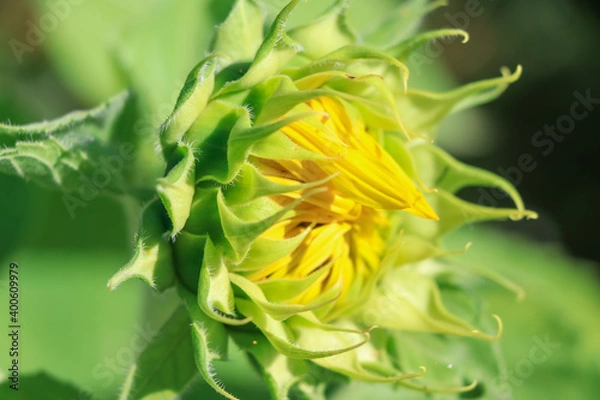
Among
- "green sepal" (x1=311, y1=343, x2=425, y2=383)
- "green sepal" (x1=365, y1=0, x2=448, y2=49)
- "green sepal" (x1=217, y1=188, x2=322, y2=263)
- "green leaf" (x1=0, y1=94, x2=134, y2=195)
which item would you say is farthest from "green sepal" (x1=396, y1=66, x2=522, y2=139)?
"green leaf" (x1=0, y1=94, x2=134, y2=195)

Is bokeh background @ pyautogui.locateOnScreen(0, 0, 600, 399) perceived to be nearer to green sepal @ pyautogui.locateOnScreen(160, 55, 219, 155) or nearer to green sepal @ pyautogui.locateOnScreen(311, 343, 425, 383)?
green sepal @ pyautogui.locateOnScreen(160, 55, 219, 155)

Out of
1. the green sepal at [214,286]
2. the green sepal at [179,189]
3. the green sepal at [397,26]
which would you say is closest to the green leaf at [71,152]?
the green sepal at [179,189]

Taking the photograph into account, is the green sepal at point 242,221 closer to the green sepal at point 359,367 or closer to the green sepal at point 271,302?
the green sepal at point 271,302

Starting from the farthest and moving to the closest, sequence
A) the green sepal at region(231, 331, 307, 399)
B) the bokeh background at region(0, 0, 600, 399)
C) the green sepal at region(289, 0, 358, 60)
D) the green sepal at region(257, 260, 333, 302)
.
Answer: the bokeh background at region(0, 0, 600, 399), the green sepal at region(289, 0, 358, 60), the green sepal at region(231, 331, 307, 399), the green sepal at region(257, 260, 333, 302)

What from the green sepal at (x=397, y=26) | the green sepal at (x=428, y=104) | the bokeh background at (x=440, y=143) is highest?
the green sepal at (x=397, y=26)

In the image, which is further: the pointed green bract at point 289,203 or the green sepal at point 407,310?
the green sepal at point 407,310

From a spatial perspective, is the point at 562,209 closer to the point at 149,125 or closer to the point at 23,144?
the point at 149,125
